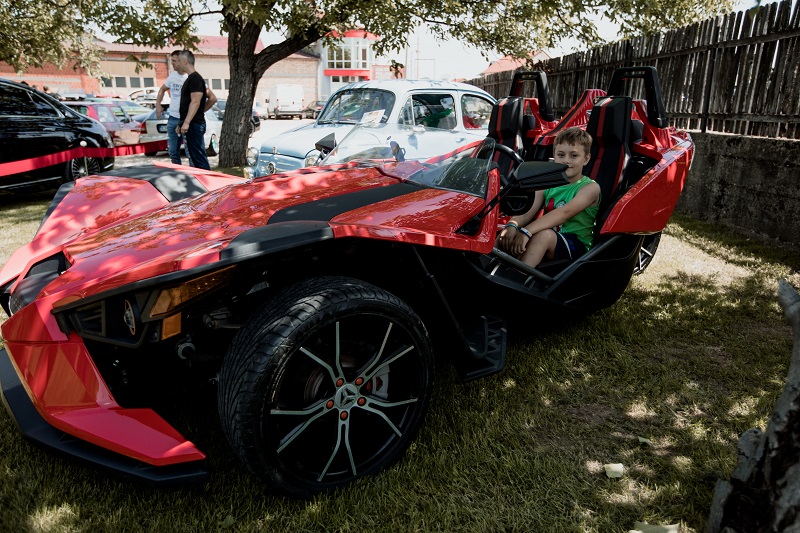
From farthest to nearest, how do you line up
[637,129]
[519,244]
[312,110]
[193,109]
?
[312,110] → [193,109] → [637,129] → [519,244]

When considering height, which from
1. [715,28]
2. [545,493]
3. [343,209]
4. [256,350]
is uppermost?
[715,28]

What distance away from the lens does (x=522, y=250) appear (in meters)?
3.24

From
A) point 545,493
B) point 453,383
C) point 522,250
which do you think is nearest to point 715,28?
point 522,250

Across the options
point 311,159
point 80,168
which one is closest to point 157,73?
point 80,168

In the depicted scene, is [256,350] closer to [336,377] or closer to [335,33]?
[336,377]

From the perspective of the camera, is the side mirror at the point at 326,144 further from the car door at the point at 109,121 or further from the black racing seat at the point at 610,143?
the car door at the point at 109,121

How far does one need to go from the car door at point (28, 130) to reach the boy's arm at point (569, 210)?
7.01 meters

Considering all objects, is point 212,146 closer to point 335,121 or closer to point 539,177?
point 335,121

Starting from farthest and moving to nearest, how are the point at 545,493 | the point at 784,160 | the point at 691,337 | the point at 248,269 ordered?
the point at 784,160
the point at 691,337
the point at 545,493
the point at 248,269

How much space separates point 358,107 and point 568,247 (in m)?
5.52

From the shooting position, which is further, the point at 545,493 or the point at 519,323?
the point at 519,323

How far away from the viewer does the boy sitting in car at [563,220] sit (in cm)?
326

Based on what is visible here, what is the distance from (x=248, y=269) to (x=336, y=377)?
503mm

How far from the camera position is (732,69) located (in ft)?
22.4
